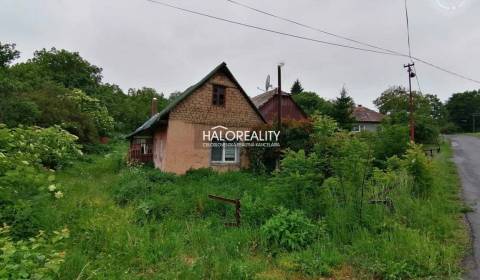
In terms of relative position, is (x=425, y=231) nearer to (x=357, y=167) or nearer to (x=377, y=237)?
(x=377, y=237)

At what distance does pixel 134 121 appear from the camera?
128ft

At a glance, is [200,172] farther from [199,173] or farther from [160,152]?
[160,152]

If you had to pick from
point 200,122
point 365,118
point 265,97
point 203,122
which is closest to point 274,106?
point 265,97

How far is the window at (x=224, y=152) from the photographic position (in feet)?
45.9

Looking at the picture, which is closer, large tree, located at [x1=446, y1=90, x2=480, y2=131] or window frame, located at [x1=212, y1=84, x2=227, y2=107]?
window frame, located at [x1=212, y1=84, x2=227, y2=107]

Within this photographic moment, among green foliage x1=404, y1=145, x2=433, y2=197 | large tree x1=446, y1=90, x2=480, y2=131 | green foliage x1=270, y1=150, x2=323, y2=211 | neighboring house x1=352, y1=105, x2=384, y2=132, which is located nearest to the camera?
green foliage x1=270, y1=150, x2=323, y2=211

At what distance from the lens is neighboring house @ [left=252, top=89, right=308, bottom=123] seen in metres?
25.6

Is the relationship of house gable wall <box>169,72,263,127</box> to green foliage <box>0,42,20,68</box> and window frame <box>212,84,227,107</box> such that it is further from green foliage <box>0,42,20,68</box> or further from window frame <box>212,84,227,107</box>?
green foliage <box>0,42,20,68</box>

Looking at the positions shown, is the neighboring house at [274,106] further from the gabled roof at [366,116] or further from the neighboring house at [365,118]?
the gabled roof at [366,116]

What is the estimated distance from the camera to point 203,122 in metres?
13.8

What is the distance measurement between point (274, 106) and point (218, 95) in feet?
40.8

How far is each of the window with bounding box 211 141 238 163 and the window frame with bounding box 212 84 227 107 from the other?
77.5 inches

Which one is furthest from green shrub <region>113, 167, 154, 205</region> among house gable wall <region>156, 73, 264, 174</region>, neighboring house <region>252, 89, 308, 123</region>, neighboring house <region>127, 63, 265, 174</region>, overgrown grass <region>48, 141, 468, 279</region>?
neighboring house <region>252, 89, 308, 123</region>

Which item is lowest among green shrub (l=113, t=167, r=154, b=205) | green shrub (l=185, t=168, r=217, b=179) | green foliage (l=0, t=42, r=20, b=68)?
green shrub (l=113, t=167, r=154, b=205)
